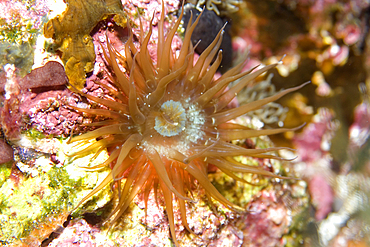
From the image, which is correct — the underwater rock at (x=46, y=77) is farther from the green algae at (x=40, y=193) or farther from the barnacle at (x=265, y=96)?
the barnacle at (x=265, y=96)

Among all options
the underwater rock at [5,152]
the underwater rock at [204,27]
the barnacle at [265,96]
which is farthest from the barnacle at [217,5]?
the underwater rock at [5,152]

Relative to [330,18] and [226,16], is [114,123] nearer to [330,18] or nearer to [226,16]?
[226,16]

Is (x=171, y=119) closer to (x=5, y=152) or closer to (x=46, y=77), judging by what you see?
(x=46, y=77)

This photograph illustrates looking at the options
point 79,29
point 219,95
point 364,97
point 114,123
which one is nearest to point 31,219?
point 114,123

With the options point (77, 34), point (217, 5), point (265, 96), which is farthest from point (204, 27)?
point (265, 96)

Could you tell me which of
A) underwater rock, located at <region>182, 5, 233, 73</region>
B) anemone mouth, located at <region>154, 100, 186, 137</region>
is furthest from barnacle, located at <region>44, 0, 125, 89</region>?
underwater rock, located at <region>182, 5, 233, 73</region>

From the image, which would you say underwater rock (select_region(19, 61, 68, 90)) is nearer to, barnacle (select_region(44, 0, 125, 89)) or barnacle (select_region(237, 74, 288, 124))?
barnacle (select_region(44, 0, 125, 89))
